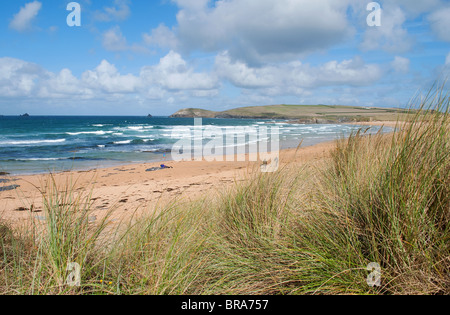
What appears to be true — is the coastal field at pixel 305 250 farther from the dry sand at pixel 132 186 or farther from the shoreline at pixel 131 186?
the dry sand at pixel 132 186

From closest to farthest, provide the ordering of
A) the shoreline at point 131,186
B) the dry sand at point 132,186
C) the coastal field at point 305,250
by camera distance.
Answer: the coastal field at point 305,250
the shoreline at point 131,186
the dry sand at point 132,186

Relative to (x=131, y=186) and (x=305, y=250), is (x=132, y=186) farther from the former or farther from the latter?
(x=305, y=250)

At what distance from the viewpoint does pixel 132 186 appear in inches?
388

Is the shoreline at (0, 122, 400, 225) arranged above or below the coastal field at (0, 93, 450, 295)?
below

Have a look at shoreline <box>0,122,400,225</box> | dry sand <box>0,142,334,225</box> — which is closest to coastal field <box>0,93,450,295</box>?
shoreline <box>0,122,400,225</box>

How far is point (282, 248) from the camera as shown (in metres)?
2.41

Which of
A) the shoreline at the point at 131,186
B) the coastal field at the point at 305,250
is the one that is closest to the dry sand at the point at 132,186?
the shoreline at the point at 131,186

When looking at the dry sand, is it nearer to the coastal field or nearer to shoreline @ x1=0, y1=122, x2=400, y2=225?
shoreline @ x1=0, y1=122, x2=400, y2=225

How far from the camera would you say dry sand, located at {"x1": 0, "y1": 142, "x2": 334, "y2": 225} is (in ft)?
21.0

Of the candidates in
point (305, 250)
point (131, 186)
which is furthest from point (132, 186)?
point (305, 250)

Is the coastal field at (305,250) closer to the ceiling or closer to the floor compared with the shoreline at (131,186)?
closer to the ceiling

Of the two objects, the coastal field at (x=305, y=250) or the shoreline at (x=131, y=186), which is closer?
the coastal field at (x=305, y=250)

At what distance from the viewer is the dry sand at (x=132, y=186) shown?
6391mm

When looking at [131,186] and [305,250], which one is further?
[131,186]
